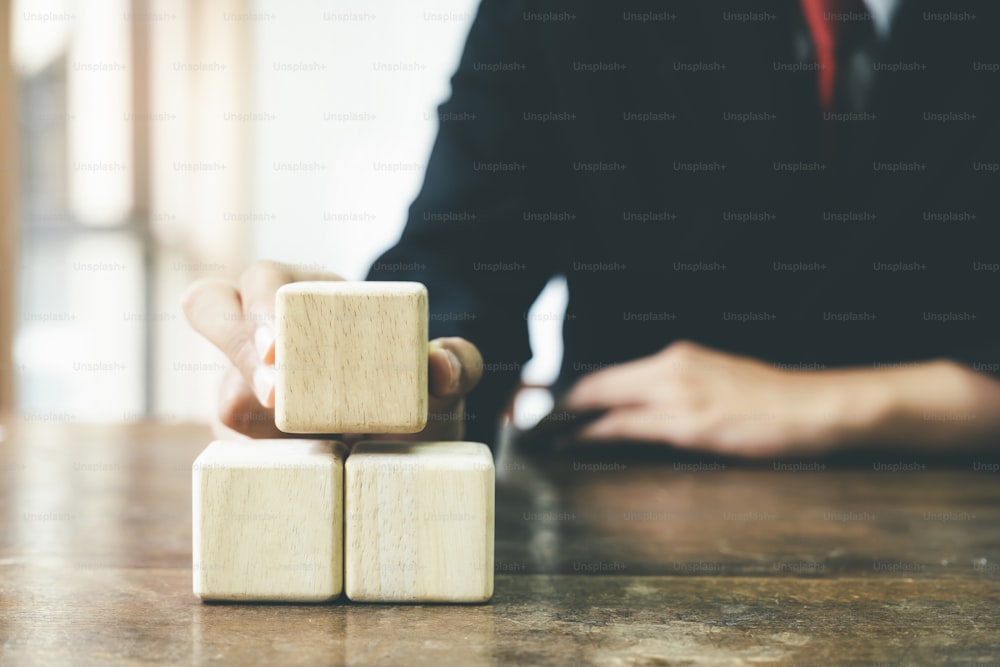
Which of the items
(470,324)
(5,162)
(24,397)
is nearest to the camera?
(470,324)

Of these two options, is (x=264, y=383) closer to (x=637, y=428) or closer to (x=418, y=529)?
(x=418, y=529)

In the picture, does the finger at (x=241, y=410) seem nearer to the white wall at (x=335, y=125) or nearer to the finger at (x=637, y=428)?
the finger at (x=637, y=428)

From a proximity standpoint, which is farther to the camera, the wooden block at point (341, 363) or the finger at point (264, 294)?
the finger at point (264, 294)

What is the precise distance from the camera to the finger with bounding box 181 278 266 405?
0.83 m

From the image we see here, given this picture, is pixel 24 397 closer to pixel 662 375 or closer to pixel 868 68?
pixel 662 375

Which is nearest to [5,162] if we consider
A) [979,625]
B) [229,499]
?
[229,499]

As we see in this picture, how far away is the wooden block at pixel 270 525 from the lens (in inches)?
26.0

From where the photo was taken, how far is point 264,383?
78 cm

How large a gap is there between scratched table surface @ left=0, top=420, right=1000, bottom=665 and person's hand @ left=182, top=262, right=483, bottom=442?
0.13 metres

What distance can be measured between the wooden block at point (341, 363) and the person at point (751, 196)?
757 millimetres

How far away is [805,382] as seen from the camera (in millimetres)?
1446

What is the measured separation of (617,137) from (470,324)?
22.1 inches

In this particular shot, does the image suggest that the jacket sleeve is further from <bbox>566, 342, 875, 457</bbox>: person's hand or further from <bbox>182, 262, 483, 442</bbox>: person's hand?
<bbox>182, 262, 483, 442</bbox>: person's hand

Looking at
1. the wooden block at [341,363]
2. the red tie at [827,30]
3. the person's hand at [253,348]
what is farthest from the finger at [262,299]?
the red tie at [827,30]
